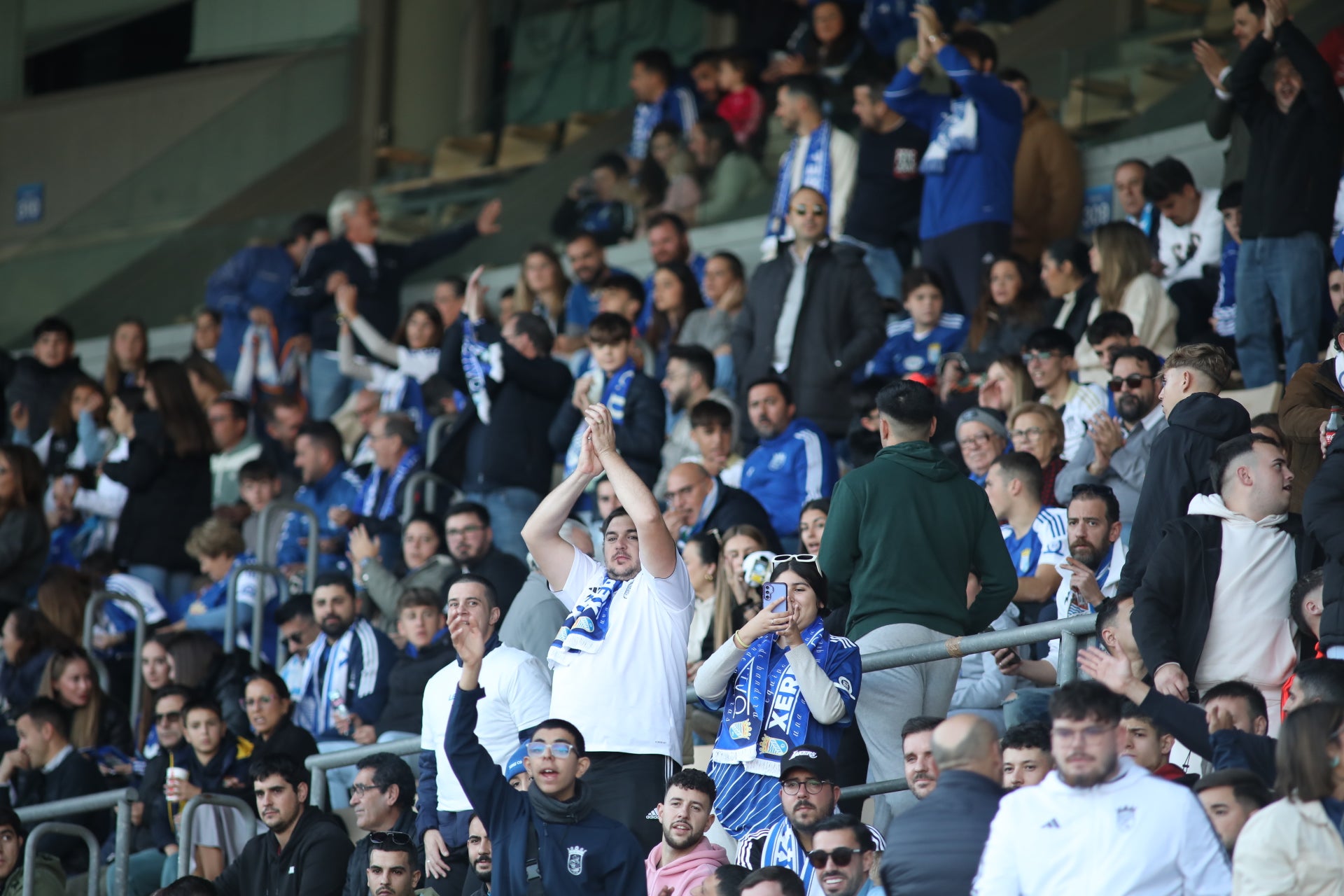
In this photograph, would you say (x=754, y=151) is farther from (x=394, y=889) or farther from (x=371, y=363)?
(x=394, y=889)

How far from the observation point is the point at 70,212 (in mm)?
19281

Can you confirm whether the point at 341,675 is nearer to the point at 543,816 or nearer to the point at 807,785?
the point at 543,816

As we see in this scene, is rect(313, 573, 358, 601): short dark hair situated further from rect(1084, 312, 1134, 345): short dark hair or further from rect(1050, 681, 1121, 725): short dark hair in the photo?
rect(1050, 681, 1121, 725): short dark hair

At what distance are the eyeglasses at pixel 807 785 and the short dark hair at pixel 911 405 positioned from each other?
1.41 metres

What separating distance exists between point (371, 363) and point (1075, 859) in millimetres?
9083

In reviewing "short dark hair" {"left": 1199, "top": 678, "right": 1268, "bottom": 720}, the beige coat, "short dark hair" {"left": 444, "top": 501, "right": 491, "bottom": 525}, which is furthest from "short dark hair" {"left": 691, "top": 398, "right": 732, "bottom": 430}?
the beige coat

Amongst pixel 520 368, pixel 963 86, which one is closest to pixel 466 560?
pixel 520 368

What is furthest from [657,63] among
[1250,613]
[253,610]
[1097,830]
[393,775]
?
[1097,830]

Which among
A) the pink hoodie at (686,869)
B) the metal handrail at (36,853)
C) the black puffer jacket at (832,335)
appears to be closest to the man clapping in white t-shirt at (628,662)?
the pink hoodie at (686,869)

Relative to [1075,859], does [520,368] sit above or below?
above

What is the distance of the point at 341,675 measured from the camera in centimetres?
918

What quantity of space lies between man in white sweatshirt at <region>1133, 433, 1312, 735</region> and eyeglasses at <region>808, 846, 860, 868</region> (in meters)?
1.22

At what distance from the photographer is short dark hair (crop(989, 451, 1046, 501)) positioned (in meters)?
7.89

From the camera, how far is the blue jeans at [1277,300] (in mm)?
9180
